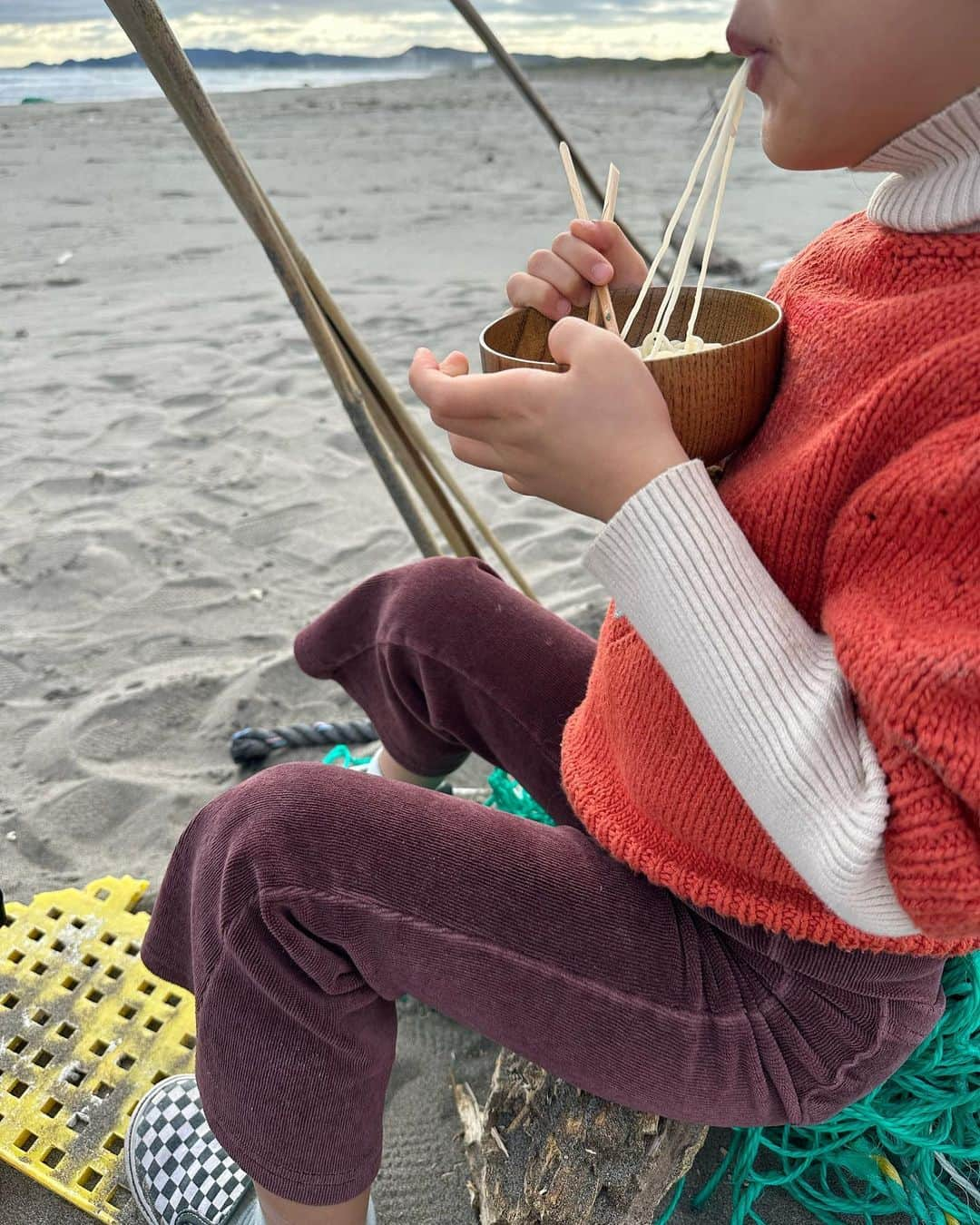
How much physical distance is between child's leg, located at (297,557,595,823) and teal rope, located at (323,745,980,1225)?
43cm

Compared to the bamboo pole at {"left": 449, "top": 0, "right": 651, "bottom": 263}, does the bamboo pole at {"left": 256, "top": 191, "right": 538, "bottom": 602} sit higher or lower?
lower

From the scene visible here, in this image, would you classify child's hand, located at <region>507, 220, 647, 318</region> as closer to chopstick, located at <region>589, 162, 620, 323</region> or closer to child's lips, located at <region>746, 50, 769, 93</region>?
chopstick, located at <region>589, 162, 620, 323</region>

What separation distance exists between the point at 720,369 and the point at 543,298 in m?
0.24

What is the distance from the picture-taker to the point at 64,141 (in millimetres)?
7609

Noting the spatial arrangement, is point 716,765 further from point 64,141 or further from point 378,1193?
point 64,141

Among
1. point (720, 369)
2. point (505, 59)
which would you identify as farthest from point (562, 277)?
point (505, 59)

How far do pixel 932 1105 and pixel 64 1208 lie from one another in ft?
2.95

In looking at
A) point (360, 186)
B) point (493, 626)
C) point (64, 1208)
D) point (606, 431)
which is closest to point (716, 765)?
point (606, 431)

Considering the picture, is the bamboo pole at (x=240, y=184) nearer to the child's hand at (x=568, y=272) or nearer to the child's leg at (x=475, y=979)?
the child's hand at (x=568, y=272)

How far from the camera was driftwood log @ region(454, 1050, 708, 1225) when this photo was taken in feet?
3.01

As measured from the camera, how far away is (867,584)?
0.62 meters

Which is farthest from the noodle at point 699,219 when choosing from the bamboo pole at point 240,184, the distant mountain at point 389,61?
the distant mountain at point 389,61

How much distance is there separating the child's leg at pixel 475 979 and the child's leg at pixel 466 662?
0.24 meters

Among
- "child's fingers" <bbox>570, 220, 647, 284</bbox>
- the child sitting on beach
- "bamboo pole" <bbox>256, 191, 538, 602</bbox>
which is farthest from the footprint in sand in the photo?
"child's fingers" <bbox>570, 220, 647, 284</bbox>
